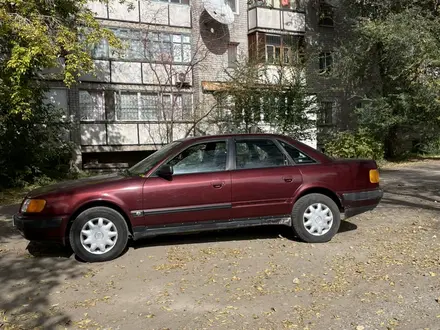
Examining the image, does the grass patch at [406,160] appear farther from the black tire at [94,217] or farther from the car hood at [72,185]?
the black tire at [94,217]

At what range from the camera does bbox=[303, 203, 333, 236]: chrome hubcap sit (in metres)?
6.01

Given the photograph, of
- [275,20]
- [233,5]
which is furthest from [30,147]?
[275,20]

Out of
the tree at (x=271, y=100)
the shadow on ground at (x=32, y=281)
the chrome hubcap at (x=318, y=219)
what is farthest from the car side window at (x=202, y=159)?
the tree at (x=271, y=100)

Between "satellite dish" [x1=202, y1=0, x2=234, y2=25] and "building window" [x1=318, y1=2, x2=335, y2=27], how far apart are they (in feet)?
21.0

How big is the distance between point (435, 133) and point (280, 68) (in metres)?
9.01

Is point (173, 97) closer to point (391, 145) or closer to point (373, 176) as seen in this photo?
point (391, 145)

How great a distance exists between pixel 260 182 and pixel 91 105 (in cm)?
1432

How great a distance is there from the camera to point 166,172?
555cm

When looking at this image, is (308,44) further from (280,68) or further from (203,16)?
(280,68)

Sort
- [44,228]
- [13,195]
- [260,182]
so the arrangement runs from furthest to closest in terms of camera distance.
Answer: [13,195], [260,182], [44,228]

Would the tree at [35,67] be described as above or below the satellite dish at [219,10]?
below

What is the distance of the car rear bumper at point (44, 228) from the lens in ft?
17.4

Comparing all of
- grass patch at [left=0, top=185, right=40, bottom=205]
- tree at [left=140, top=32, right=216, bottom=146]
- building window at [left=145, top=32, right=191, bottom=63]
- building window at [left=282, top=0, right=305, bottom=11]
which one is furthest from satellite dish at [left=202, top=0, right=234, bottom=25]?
grass patch at [left=0, top=185, right=40, bottom=205]

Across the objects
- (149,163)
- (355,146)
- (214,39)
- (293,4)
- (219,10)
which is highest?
(293,4)
